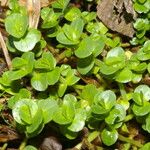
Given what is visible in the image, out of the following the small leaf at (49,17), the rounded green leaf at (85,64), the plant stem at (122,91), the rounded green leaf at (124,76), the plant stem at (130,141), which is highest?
the small leaf at (49,17)

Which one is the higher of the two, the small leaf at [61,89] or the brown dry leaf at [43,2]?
the brown dry leaf at [43,2]

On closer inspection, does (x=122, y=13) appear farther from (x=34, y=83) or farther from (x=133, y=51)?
(x=34, y=83)

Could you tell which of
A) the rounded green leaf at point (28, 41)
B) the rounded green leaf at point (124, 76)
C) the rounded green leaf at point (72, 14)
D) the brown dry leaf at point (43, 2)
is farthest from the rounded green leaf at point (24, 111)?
the brown dry leaf at point (43, 2)

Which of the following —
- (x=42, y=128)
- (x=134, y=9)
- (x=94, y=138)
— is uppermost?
(x=134, y=9)

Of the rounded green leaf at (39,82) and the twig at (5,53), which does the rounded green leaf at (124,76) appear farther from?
the twig at (5,53)

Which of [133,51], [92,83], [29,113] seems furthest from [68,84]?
[133,51]

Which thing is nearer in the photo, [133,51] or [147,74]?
[147,74]

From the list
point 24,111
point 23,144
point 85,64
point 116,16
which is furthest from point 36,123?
point 116,16
